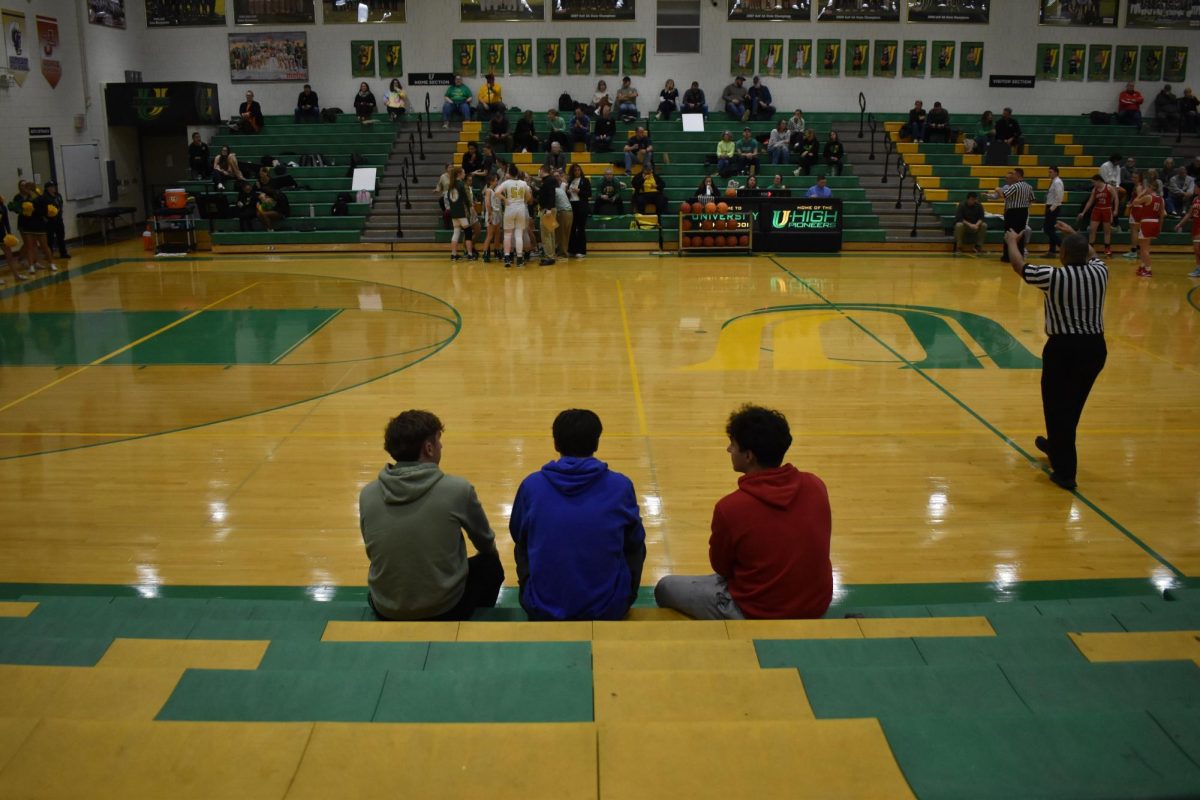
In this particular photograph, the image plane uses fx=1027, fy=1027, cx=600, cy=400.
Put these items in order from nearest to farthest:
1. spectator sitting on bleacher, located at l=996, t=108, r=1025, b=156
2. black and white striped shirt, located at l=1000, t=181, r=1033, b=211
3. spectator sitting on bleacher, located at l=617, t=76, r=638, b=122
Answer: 1. black and white striped shirt, located at l=1000, t=181, r=1033, b=211
2. spectator sitting on bleacher, located at l=996, t=108, r=1025, b=156
3. spectator sitting on bleacher, located at l=617, t=76, r=638, b=122

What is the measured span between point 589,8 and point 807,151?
629 cm

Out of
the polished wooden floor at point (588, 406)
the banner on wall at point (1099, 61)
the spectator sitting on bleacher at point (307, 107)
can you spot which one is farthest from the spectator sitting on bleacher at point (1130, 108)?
the spectator sitting on bleacher at point (307, 107)

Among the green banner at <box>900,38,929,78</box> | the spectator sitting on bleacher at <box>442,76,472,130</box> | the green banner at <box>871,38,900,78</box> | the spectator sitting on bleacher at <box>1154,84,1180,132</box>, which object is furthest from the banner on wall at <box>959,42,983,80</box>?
the spectator sitting on bleacher at <box>442,76,472,130</box>

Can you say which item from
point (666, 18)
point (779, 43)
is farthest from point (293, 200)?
point (779, 43)

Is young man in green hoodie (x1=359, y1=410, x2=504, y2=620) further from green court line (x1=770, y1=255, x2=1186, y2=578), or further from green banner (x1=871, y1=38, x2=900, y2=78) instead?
green banner (x1=871, y1=38, x2=900, y2=78)

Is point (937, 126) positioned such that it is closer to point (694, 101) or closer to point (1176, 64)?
point (694, 101)

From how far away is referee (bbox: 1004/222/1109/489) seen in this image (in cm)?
650

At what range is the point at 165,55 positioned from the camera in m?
23.4

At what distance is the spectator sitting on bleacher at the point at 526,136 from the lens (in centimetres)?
2123

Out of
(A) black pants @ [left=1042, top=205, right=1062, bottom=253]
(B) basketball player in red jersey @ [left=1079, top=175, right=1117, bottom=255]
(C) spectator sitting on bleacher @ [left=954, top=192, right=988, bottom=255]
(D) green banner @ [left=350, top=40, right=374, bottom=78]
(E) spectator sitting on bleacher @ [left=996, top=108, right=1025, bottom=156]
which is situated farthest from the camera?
(D) green banner @ [left=350, top=40, right=374, bottom=78]

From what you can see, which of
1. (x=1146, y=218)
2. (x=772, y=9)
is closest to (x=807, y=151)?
(x=772, y=9)

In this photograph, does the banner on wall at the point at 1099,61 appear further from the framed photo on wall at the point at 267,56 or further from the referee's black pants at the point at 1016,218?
the framed photo on wall at the point at 267,56

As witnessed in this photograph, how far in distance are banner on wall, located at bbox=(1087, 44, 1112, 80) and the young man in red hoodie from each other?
23.7 meters

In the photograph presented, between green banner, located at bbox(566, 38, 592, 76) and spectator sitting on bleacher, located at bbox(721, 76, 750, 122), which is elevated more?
green banner, located at bbox(566, 38, 592, 76)
